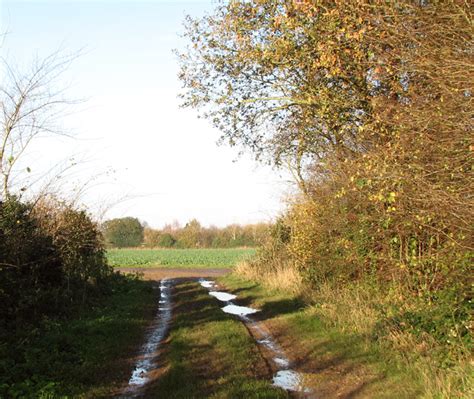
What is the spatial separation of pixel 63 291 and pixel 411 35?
11.7 metres

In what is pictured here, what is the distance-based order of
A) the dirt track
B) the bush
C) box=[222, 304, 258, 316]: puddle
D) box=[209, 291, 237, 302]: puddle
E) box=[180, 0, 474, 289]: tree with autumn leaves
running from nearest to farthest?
box=[180, 0, 474, 289]: tree with autumn leaves, the bush, box=[222, 304, 258, 316]: puddle, box=[209, 291, 237, 302]: puddle, the dirt track

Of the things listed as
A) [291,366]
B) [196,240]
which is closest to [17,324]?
[291,366]

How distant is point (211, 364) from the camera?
31.9ft

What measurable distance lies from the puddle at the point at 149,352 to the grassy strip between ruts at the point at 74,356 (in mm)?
180

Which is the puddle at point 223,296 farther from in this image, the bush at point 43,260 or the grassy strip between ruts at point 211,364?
the grassy strip between ruts at point 211,364

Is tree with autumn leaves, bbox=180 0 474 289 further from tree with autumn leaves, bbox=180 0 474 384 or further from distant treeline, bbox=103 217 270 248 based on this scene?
distant treeline, bbox=103 217 270 248

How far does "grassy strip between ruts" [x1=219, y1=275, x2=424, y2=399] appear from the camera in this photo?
8.08 metres

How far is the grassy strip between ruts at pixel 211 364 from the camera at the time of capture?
7.94 metres

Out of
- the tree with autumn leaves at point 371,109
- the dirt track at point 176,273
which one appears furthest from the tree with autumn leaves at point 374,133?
the dirt track at point 176,273

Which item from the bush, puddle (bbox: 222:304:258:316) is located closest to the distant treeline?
puddle (bbox: 222:304:258:316)

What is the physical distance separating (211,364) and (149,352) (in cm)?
207

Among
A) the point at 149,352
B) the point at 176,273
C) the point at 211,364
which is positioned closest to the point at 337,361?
the point at 211,364

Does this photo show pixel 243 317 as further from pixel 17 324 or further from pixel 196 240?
pixel 196 240

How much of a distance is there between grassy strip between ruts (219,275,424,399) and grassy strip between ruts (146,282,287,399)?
0.90 metres
